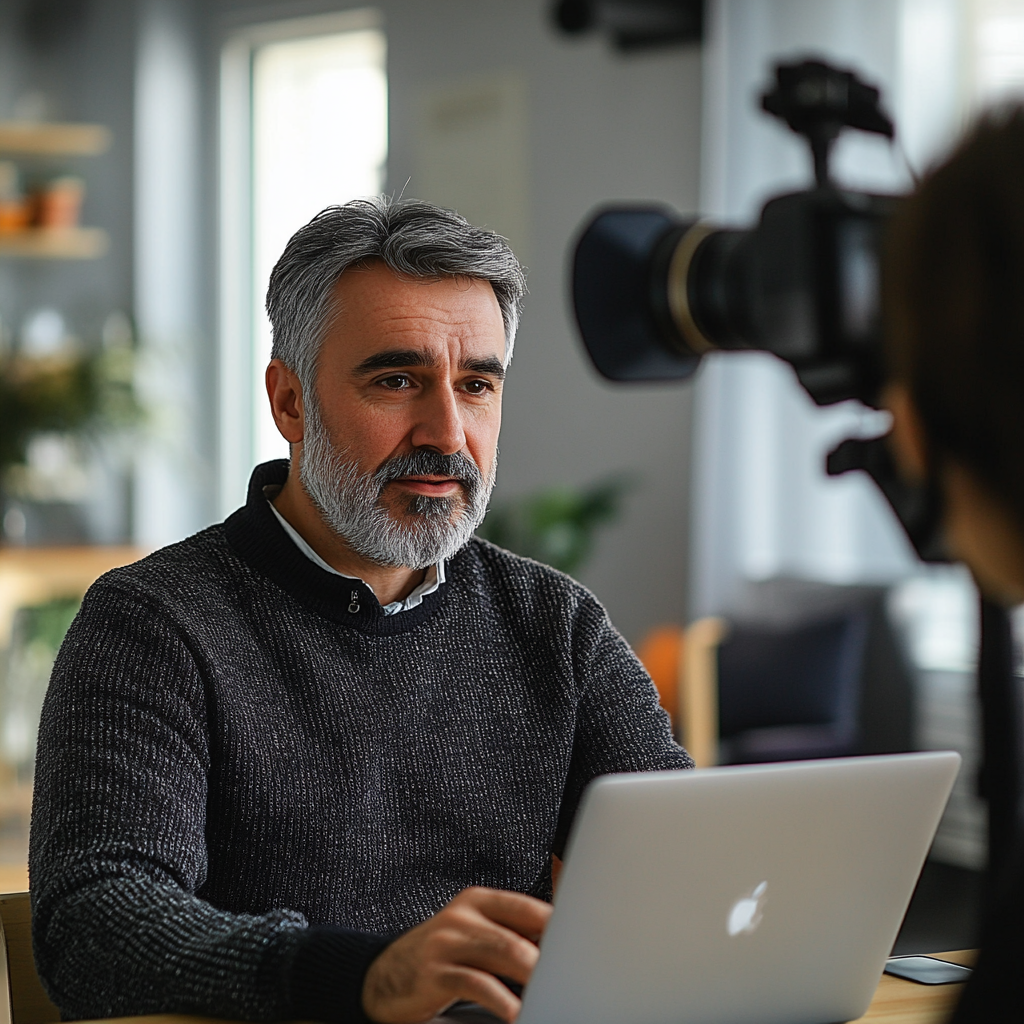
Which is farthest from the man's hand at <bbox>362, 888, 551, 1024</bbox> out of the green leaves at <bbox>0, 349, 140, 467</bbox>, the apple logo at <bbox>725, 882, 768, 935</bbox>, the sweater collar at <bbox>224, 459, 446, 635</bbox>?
the green leaves at <bbox>0, 349, 140, 467</bbox>

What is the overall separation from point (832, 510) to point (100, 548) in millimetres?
2399

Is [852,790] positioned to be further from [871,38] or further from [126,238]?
[126,238]

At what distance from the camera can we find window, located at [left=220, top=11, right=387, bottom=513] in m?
5.73

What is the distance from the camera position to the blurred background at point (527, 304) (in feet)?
12.6

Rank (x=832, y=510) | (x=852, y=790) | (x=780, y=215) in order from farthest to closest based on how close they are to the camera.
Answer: (x=832, y=510)
(x=852, y=790)
(x=780, y=215)

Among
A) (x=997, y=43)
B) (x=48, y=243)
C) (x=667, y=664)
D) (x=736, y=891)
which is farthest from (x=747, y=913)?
(x=48, y=243)

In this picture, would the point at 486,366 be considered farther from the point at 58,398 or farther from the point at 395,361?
the point at 58,398

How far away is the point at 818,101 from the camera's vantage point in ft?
3.34

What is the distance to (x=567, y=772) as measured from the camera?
1585mm

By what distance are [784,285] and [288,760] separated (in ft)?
2.41

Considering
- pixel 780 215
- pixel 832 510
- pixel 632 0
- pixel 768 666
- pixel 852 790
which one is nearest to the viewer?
pixel 780 215

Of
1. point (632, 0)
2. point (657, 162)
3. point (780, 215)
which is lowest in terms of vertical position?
point (780, 215)

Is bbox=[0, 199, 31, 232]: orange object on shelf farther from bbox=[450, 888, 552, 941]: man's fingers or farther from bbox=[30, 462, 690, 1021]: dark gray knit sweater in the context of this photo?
bbox=[450, 888, 552, 941]: man's fingers

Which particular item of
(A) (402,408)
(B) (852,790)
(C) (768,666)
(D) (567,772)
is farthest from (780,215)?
(C) (768,666)
